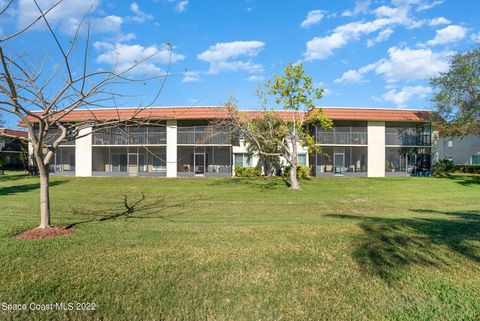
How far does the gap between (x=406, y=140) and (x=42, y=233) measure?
33.5 meters

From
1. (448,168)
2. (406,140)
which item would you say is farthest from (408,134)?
(448,168)

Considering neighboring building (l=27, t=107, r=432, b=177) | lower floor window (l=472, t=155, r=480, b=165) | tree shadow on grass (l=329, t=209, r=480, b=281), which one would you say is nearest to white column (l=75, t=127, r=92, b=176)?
neighboring building (l=27, t=107, r=432, b=177)

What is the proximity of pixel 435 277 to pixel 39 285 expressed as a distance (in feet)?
18.2

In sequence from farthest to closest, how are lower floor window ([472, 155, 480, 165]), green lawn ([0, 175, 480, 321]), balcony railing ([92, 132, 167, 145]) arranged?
lower floor window ([472, 155, 480, 165]) < balcony railing ([92, 132, 167, 145]) < green lawn ([0, 175, 480, 321])

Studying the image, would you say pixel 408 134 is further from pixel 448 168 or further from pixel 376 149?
pixel 448 168

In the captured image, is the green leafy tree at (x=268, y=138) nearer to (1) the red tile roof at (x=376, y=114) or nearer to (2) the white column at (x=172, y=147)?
(1) the red tile roof at (x=376, y=114)

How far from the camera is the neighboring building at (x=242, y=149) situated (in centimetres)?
3297

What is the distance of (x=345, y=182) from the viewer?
89.6ft

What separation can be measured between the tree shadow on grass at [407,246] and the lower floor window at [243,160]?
25.3m

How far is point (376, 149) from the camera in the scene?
33.8m

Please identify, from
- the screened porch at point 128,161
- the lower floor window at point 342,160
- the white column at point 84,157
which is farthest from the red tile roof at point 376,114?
the white column at point 84,157

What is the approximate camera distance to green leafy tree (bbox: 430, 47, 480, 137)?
2808cm

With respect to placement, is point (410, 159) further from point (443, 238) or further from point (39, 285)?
point (39, 285)

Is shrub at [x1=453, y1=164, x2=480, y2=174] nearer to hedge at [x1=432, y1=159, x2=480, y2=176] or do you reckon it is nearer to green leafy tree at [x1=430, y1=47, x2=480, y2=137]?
hedge at [x1=432, y1=159, x2=480, y2=176]
